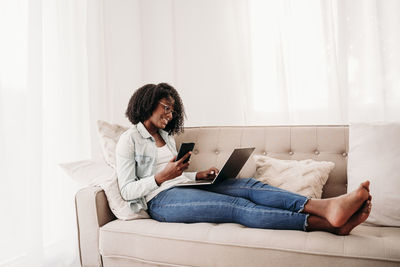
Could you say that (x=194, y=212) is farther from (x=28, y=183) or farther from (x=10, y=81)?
(x=10, y=81)

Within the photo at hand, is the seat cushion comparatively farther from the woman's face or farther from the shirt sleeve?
the woman's face

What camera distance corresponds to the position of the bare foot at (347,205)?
1.17 metres

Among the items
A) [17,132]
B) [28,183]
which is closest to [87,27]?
[17,132]

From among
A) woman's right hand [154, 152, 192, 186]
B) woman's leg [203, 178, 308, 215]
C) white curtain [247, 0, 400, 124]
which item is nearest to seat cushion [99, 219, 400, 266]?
woman's leg [203, 178, 308, 215]

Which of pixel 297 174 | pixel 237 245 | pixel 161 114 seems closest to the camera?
pixel 237 245

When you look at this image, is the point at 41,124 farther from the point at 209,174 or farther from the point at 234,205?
the point at 234,205

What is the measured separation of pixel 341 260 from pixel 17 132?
1.67 metres

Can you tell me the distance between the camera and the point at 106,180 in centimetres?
160

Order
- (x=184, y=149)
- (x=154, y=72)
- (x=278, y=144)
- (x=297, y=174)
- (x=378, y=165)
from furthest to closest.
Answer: (x=154, y=72), (x=278, y=144), (x=297, y=174), (x=378, y=165), (x=184, y=149)

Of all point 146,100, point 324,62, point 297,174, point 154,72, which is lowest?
point 297,174

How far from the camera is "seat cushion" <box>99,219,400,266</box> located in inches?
45.6

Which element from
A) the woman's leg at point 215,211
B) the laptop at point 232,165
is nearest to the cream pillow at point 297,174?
the laptop at point 232,165

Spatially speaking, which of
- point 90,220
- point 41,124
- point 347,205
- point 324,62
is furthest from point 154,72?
point 347,205

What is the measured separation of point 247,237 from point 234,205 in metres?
0.17
